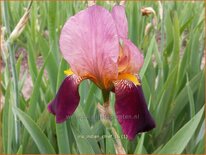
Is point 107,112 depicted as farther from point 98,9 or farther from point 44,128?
point 44,128

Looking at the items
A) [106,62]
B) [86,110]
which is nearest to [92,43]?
[106,62]

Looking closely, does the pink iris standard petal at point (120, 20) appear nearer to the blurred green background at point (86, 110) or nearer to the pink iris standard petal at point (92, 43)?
the pink iris standard petal at point (92, 43)

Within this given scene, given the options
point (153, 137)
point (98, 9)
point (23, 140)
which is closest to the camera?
Result: point (98, 9)

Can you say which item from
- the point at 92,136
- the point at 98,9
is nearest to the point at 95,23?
the point at 98,9

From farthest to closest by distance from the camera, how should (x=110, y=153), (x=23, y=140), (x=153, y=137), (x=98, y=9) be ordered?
(x=153, y=137)
(x=23, y=140)
(x=110, y=153)
(x=98, y=9)

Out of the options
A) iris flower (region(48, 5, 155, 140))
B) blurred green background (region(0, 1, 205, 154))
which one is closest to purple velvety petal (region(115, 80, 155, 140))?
iris flower (region(48, 5, 155, 140))

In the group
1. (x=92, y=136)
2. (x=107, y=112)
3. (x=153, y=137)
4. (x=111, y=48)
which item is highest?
(x=111, y=48)

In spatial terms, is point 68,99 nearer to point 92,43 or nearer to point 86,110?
point 92,43

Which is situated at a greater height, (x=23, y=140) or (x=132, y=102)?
(x=132, y=102)

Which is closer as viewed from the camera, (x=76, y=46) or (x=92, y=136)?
(x=76, y=46)

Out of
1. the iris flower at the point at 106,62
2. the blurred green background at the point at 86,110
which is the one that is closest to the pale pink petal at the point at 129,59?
the iris flower at the point at 106,62
